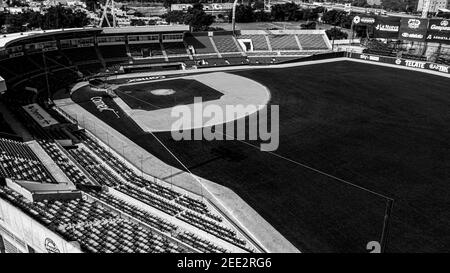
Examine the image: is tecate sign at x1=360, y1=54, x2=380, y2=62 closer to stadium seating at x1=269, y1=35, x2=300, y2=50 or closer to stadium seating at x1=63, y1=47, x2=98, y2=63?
stadium seating at x1=269, y1=35, x2=300, y2=50

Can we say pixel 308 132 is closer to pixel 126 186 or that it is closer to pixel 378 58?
pixel 126 186

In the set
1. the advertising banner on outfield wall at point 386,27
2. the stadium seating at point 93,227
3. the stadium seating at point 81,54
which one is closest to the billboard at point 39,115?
the stadium seating at point 93,227

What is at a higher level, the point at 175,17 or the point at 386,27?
the point at 386,27

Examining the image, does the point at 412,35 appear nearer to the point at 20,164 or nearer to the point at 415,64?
the point at 415,64

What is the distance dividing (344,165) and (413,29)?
60.5 m

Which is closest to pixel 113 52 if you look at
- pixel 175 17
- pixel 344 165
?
pixel 344 165

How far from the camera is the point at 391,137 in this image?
45.9m

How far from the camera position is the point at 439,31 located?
80.8 meters

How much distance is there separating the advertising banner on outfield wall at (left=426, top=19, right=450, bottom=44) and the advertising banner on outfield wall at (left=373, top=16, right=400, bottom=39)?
6.87 metres

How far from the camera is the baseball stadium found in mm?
25938

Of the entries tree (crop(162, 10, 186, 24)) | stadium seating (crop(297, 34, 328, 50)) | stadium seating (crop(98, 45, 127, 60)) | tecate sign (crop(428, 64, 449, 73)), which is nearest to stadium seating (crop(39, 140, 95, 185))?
stadium seating (crop(98, 45, 127, 60))

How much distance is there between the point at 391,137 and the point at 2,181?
41.1m

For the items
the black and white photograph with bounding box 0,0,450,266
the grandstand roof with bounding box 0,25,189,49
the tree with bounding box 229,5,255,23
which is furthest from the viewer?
the tree with bounding box 229,5,255,23
